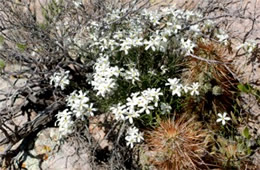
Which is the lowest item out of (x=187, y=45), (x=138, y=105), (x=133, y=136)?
(x=133, y=136)

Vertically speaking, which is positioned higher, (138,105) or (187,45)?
(187,45)

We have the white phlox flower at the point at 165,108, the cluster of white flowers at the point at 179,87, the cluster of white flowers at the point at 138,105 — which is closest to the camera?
the cluster of white flowers at the point at 138,105

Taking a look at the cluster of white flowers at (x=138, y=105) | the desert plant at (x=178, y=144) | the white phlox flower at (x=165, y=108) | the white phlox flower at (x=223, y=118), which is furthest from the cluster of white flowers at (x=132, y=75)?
the white phlox flower at (x=223, y=118)

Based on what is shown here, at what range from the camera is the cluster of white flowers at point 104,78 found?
3248 mm

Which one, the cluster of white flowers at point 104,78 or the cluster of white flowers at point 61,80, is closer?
the cluster of white flowers at point 104,78

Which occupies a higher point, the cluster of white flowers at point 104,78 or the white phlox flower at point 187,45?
the white phlox flower at point 187,45

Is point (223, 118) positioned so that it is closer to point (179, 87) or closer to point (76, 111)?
point (179, 87)

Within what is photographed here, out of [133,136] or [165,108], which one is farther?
[165,108]

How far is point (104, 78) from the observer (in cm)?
331

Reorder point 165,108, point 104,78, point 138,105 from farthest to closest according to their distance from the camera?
point 165,108
point 104,78
point 138,105

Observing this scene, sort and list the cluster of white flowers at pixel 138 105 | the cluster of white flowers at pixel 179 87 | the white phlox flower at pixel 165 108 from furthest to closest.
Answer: the white phlox flower at pixel 165 108
the cluster of white flowers at pixel 179 87
the cluster of white flowers at pixel 138 105

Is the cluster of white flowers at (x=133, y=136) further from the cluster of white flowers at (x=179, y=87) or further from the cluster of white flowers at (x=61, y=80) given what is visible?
the cluster of white flowers at (x=61, y=80)

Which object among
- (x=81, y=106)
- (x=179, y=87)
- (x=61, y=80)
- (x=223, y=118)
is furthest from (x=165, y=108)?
(x=61, y=80)

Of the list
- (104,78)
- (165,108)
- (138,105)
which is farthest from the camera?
(165,108)
